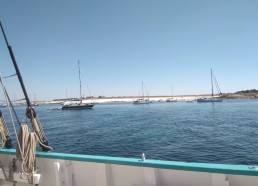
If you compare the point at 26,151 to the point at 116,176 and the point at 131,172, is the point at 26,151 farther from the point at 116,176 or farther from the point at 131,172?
the point at 131,172

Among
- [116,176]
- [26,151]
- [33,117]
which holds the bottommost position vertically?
[116,176]

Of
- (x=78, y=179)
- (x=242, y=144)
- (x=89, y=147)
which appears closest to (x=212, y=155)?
(x=242, y=144)

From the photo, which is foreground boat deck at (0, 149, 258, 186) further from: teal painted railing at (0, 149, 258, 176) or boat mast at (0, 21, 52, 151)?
boat mast at (0, 21, 52, 151)

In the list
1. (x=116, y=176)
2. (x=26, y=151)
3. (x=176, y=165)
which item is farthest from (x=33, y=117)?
(x=176, y=165)

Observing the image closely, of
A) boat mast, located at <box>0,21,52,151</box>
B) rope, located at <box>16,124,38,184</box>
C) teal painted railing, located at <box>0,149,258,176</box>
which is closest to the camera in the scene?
teal painted railing, located at <box>0,149,258,176</box>

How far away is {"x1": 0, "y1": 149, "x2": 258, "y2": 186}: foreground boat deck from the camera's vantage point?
2543 mm

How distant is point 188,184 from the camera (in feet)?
9.29

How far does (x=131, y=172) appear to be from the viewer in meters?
3.17

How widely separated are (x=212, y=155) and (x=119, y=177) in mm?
13636

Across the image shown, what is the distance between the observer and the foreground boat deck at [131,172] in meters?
2.54

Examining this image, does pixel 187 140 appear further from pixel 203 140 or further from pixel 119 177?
pixel 119 177

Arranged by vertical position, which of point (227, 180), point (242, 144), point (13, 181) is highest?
point (227, 180)

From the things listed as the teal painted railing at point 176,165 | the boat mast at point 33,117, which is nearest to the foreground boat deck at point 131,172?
the teal painted railing at point 176,165

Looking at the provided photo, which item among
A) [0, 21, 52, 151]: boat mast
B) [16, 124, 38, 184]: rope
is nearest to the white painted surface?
[16, 124, 38, 184]: rope
